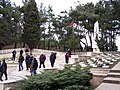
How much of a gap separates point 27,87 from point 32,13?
3655cm

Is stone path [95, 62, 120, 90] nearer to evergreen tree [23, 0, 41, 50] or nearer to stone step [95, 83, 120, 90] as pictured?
stone step [95, 83, 120, 90]

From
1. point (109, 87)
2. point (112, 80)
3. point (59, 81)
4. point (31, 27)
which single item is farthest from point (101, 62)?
point (31, 27)

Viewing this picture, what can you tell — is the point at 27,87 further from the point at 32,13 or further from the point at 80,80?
the point at 32,13

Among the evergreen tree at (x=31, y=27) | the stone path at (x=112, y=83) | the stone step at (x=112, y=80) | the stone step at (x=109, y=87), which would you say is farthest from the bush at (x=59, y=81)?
the evergreen tree at (x=31, y=27)

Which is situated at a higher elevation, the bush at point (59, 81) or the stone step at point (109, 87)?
the bush at point (59, 81)

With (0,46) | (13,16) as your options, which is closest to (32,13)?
(13,16)

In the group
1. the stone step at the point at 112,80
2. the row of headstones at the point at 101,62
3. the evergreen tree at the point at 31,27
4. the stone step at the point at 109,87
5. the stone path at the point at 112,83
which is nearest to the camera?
the stone step at the point at 109,87

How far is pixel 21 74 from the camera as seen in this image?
19.3 metres

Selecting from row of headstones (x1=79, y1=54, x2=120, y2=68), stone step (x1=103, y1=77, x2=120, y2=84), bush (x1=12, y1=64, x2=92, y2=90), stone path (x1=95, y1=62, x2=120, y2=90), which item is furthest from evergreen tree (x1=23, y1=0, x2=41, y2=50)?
bush (x1=12, y1=64, x2=92, y2=90)

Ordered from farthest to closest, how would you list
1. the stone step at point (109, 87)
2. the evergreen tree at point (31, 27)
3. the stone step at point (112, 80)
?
the evergreen tree at point (31, 27) → the stone step at point (112, 80) → the stone step at point (109, 87)

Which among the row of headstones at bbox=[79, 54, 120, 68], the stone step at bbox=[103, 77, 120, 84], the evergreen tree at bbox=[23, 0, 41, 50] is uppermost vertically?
the evergreen tree at bbox=[23, 0, 41, 50]

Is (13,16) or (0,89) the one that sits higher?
(13,16)

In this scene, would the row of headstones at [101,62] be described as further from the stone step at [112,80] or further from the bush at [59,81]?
the bush at [59,81]

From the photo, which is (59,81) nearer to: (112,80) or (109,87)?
(109,87)
